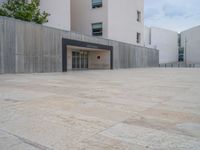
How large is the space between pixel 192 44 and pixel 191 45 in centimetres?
79

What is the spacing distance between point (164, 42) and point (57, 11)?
54262 mm

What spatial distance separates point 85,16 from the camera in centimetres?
3216

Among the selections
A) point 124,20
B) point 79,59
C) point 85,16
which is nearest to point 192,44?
point 124,20

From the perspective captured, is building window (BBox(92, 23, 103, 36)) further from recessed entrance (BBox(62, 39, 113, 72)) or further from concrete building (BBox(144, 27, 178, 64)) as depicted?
concrete building (BBox(144, 27, 178, 64))

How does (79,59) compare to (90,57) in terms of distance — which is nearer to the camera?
(79,59)

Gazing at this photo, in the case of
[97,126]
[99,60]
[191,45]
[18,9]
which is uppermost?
[191,45]

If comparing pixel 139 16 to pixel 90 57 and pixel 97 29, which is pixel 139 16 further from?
pixel 90 57

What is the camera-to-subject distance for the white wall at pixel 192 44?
70.8 metres

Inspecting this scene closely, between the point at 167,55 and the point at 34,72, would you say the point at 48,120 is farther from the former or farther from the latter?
the point at 167,55

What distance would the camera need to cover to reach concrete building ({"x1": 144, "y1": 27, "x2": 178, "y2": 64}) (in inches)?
2542

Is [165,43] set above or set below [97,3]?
below

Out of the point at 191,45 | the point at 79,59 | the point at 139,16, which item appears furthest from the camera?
the point at 191,45

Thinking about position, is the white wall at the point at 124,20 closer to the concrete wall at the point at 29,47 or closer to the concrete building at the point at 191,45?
the concrete wall at the point at 29,47

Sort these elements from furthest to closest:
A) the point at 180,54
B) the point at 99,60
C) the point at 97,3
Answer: the point at 180,54, the point at 97,3, the point at 99,60
